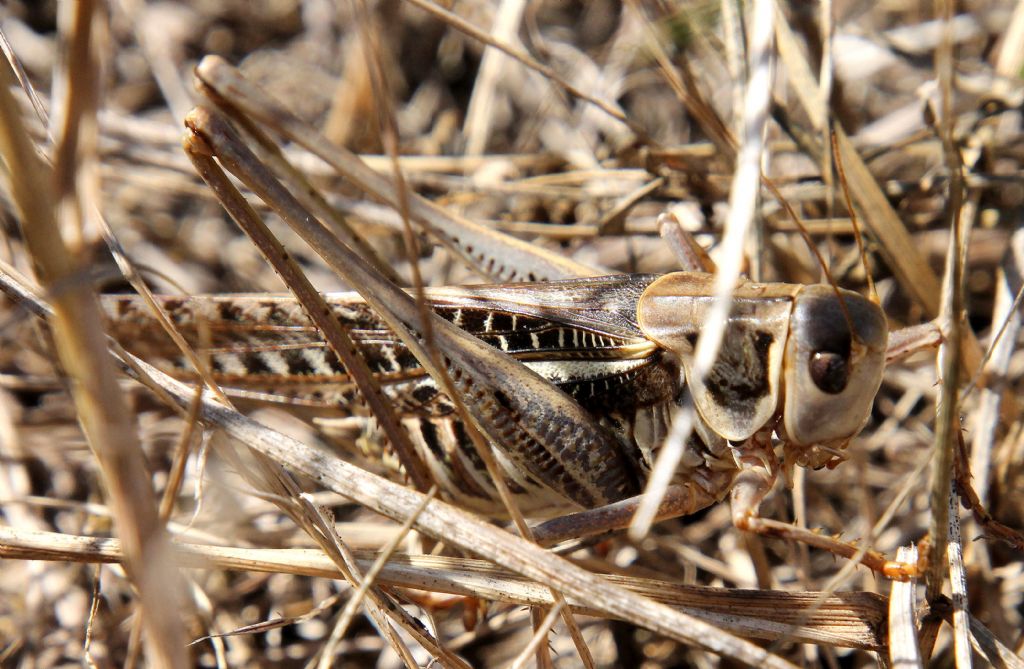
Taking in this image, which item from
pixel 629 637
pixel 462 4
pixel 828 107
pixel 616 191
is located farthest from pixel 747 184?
pixel 462 4

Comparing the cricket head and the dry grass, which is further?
the cricket head

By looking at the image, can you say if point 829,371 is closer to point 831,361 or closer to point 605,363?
point 831,361

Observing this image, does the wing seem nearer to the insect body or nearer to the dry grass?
the insect body

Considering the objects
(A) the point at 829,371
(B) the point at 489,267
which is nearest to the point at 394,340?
(B) the point at 489,267

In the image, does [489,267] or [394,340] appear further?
[489,267]

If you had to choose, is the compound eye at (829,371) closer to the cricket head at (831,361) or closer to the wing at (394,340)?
the cricket head at (831,361)

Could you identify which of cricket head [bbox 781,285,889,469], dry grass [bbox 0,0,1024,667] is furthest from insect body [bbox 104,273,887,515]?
dry grass [bbox 0,0,1024,667]

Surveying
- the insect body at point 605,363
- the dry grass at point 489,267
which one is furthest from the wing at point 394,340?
the dry grass at point 489,267

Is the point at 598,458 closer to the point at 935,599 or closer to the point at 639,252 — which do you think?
the point at 935,599
